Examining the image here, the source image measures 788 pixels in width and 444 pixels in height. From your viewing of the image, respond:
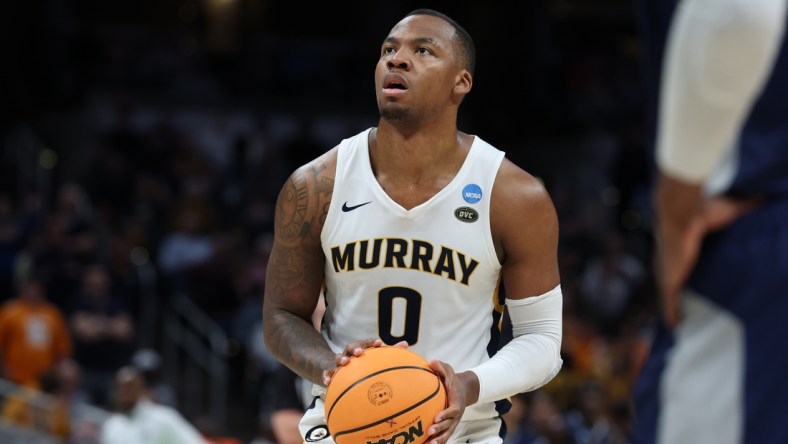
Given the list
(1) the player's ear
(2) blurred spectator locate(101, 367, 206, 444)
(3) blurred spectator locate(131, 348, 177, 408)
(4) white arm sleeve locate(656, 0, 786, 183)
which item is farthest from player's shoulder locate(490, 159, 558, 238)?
(3) blurred spectator locate(131, 348, 177, 408)

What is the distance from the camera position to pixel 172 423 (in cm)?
Result: 997

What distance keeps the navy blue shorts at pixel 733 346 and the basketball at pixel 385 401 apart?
1.23 metres

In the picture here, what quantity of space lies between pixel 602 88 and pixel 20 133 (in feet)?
31.8

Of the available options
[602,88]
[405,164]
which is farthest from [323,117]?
[405,164]

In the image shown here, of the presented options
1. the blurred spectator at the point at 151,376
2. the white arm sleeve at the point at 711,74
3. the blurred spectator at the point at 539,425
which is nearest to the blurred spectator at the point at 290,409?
the blurred spectator at the point at 539,425

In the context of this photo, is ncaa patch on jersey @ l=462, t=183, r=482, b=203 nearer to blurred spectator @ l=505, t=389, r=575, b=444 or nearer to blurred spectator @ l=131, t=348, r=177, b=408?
blurred spectator @ l=505, t=389, r=575, b=444

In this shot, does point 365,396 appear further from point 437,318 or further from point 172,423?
point 172,423

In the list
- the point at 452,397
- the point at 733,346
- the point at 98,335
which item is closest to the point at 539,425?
the point at 98,335

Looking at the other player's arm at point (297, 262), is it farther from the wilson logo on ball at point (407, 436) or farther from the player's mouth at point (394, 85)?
the wilson logo on ball at point (407, 436)

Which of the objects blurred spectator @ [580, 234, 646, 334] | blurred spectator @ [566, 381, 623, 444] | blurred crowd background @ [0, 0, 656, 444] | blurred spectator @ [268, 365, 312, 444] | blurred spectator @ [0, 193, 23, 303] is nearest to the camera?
blurred spectator @ [268, 365, 312, 444]

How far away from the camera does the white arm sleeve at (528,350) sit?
15.0 ft

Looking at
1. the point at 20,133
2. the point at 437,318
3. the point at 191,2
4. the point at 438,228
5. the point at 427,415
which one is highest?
the point at 191,2

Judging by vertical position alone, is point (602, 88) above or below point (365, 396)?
above

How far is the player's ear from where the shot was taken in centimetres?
485
